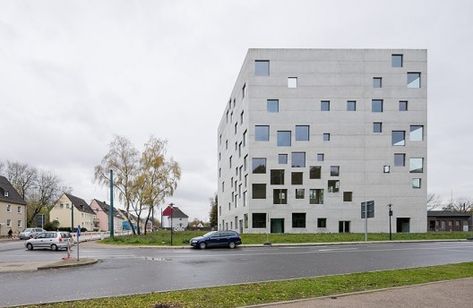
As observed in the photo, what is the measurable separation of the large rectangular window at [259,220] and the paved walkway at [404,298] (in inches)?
1603

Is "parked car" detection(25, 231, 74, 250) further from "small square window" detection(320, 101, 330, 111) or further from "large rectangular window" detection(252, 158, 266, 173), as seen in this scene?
"small square window" detection(320, 101, 330, 111)

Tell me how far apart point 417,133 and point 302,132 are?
602 inches

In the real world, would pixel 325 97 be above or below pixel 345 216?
above

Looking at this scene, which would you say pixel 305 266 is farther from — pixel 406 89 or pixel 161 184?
pixel 406 89

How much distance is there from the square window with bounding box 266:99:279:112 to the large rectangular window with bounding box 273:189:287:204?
1048 centimetres

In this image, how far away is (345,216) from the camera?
51844 mm

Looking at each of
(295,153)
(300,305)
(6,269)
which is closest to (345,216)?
(295,153)

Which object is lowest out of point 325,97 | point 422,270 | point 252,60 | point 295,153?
point 422,270

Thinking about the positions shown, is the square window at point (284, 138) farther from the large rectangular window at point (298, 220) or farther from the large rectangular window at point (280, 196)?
the large rectangular window at point (298, 220)

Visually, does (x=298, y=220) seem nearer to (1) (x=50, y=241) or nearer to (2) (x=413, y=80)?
(2) (x=413, y=80)

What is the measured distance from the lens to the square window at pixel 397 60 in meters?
53.9

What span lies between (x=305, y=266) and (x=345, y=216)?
36.6 meters

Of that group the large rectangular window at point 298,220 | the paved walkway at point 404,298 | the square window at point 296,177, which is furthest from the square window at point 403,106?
the paved walkway at point 404,298

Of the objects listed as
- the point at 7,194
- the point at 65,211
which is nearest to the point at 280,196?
the point at 7,194
